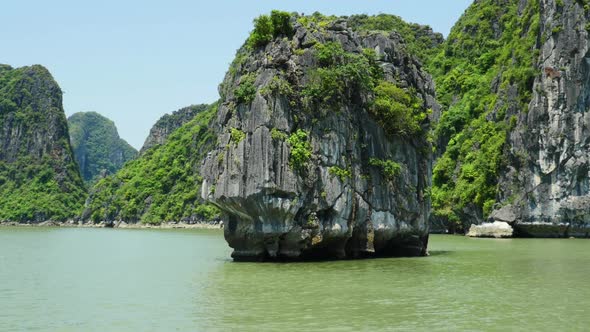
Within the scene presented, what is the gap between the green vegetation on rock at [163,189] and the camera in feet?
314

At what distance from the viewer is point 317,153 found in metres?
25.9

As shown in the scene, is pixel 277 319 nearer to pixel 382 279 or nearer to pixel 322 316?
pixel 322 316

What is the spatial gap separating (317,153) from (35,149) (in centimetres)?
12122

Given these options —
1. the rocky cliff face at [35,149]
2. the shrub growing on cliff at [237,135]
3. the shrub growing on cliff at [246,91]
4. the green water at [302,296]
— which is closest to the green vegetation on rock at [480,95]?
A: the green water at [302,296]

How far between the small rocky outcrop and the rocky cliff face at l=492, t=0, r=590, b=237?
0.93m

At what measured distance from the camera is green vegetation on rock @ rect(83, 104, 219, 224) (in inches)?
3770

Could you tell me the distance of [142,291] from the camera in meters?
18.4

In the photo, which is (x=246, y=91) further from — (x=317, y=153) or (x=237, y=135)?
(x=317, y=153)

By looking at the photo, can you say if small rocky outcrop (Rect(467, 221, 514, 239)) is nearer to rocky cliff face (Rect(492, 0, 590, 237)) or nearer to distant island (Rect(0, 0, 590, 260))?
distant island (Rect(0, 0, 590, 260))

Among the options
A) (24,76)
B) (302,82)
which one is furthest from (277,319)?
(24,76)

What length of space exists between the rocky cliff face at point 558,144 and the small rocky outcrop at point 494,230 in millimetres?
927

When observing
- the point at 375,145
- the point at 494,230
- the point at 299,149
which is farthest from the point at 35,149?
the point at 299,149

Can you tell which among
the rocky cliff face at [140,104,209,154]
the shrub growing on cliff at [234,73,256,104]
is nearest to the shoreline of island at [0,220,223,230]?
the rocky cliff face at [140,104,209,154]

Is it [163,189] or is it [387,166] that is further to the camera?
[163,189]
